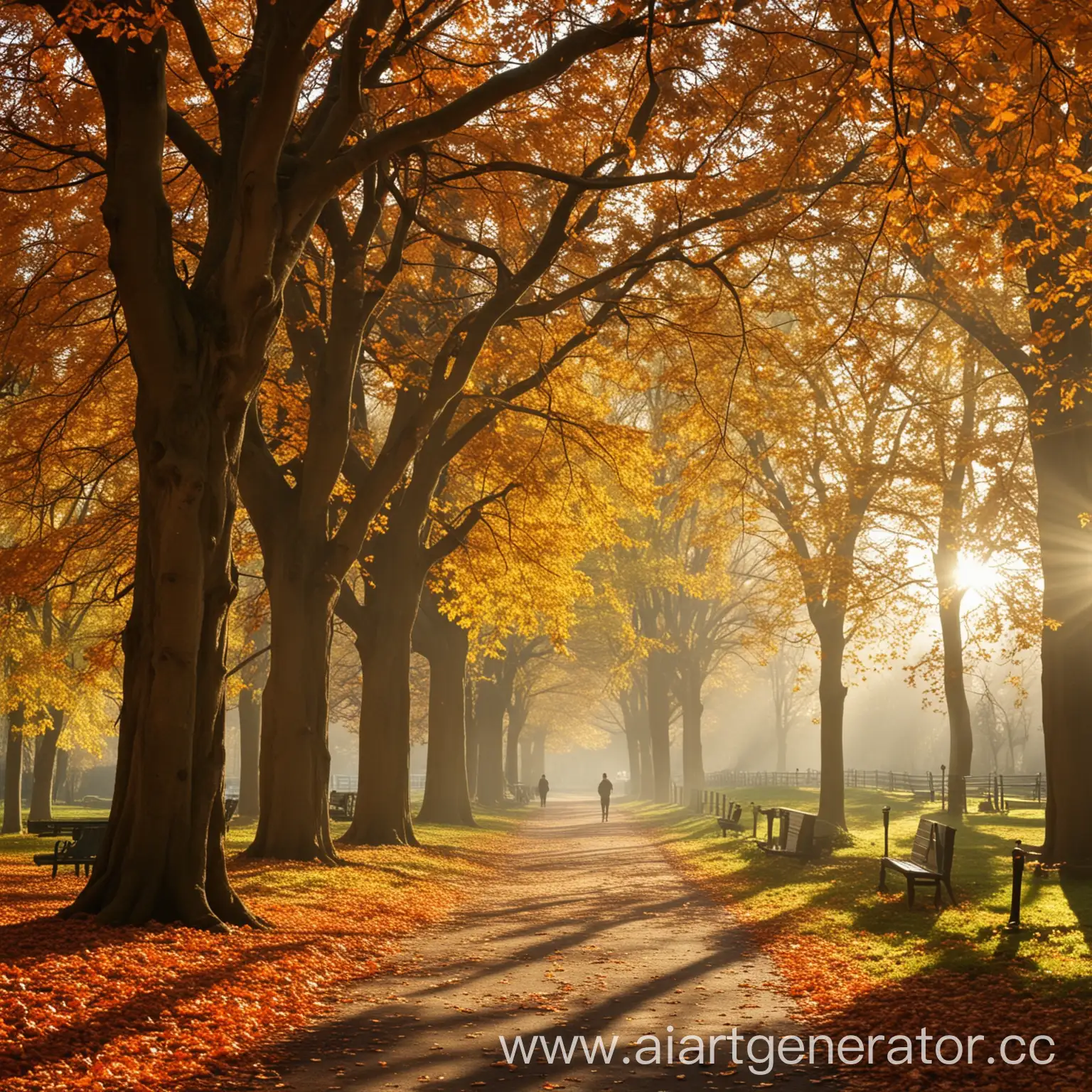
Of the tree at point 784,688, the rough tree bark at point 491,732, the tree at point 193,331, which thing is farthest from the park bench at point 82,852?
the tree at point 784,688

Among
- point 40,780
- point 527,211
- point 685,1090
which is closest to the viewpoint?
point 685,1090

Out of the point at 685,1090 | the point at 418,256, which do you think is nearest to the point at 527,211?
the point at 418,256

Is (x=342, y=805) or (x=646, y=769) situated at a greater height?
(x=342, y=805)

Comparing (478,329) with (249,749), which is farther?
(249,749)

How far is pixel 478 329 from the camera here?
14.9 m

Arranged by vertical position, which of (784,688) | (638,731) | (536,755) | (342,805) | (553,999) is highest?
(784,688)

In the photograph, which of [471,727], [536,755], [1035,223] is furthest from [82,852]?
[536,755]

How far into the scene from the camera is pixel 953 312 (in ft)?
52.4

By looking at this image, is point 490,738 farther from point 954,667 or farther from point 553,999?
point 553,999

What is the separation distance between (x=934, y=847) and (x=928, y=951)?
3.65 meters

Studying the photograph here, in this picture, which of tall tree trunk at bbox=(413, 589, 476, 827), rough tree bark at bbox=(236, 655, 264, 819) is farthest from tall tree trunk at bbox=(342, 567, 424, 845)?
rough tree bark at bbox=(236, 655, 264, 819)

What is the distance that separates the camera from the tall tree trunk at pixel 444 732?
97.1 feet

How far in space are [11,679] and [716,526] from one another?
15518mm

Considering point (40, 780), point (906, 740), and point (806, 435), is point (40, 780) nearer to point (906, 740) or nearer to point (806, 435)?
point (806, 435)
